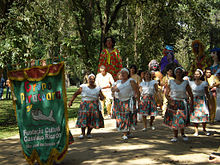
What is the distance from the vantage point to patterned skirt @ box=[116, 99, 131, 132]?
27.0 ft

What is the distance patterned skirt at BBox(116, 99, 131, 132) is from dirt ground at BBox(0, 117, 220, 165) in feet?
1.01

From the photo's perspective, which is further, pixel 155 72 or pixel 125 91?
pixel 155 72

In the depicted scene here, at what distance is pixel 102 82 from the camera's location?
452 inches

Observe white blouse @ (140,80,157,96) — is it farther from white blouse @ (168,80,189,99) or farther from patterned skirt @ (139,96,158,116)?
white blouse @ (168,80,189,99)

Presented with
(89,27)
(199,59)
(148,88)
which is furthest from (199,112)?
(89,27)

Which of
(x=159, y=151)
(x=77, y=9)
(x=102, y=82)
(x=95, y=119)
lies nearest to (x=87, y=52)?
(x=77, y=9)

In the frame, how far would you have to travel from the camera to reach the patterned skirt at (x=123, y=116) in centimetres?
823

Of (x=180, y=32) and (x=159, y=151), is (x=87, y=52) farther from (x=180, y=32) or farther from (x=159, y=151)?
(x=159, y=151)

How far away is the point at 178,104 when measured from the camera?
805 cm

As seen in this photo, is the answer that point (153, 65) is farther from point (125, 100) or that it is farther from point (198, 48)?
point (125, 100)

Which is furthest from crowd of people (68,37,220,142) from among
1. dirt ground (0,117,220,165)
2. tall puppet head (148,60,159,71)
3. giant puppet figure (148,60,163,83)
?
tall puppet head (148,60,159,71)

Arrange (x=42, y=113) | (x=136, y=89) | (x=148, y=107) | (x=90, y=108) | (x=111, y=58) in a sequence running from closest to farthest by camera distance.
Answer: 1. (x=42, y=113)
2. (x=136, y=89)
3. (x=90, y=108)
4. (x=148, y=107)
5. (x=111, y=58)

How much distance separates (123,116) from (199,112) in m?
2.01

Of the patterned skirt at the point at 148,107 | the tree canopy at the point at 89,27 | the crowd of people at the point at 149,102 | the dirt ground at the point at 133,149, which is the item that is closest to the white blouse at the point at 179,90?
the crowd of people at the point at 149,102
